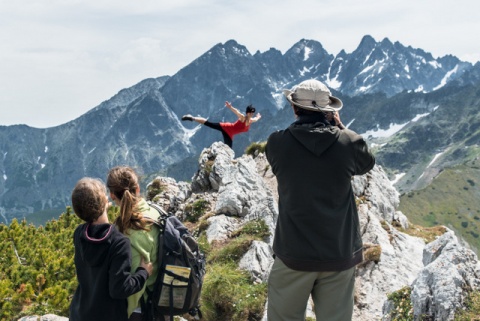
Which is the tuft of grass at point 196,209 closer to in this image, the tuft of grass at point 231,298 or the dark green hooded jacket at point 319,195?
the tuft of grass at point 231,298

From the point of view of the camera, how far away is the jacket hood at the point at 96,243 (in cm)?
A: 626

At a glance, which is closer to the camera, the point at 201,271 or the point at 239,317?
the point at 201,271

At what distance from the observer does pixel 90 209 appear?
6371mm

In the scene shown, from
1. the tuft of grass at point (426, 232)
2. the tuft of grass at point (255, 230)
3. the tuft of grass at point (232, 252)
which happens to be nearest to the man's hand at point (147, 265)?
the tuft of grass at point (232, 252)

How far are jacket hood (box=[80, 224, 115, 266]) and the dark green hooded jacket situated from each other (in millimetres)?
2459

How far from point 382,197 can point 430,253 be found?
13.6 m

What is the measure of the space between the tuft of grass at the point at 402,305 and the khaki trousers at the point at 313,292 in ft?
10.8

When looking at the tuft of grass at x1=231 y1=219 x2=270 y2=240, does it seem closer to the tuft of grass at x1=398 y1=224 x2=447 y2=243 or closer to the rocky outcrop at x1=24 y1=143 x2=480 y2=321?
the rocky outcrop at x1=24 y1=143 x2=480 y2=321

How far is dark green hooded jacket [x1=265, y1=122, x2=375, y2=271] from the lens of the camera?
242 inches

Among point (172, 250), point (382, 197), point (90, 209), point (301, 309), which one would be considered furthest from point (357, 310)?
point (382, 197)

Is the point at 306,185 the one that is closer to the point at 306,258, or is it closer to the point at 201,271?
the point at 306,258

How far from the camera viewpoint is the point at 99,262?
634cm

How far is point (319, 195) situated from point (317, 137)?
31.0 inches

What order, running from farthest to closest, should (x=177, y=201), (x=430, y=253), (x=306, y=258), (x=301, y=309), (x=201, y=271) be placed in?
1. (x=177, y=201)
2. (x=430, y=253)
3. (x=201, y=271)
4. (x=301, y=309)
5. (x=306, y=258)
